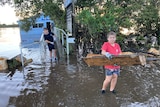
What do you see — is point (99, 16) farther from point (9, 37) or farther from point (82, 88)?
point (9, 37)

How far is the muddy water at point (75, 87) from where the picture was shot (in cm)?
A: 471

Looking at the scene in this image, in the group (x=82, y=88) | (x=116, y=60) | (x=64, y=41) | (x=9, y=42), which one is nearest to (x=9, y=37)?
(x=9, y=42)

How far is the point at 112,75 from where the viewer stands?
489 centimetres

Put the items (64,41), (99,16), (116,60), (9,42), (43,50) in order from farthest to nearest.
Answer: (9,42) → (64,41) → (43,50) → (99,16) → (116,60)

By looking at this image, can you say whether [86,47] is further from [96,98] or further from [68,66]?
[96,98]

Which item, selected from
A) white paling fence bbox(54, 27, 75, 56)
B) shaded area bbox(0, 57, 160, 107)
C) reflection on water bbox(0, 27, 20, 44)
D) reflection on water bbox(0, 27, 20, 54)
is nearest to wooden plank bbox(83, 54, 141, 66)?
shaded area bbox(0, 57, 160, 107)

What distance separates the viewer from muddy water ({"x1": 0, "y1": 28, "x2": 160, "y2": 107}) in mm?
4707

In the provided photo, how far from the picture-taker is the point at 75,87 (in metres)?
5.68

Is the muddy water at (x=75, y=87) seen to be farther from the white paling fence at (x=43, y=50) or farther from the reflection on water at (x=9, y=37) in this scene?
the reflection on water at (x=9, y=37)

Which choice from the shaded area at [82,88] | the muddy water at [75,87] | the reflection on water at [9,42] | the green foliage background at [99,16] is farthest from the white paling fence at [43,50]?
the reflection on water at [9,42]

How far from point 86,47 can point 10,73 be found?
3807 millimetres

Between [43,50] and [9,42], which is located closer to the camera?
[43,50]

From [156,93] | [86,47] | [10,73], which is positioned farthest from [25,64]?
[156,93]

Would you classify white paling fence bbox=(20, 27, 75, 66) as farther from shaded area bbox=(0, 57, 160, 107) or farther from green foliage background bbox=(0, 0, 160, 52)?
shaded area bbox=(0, 57, 160, 107)
